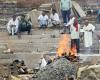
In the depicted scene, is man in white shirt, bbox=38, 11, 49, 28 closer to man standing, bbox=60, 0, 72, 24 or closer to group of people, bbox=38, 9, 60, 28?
group of people, bbox=38, 9, 60, 28

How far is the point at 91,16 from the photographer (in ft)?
103

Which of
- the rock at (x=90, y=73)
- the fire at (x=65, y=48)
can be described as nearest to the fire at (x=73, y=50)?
the fire at (x=65, y=48)

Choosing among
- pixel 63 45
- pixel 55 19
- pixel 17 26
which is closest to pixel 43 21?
pixel 55 19

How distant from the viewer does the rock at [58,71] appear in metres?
20.8

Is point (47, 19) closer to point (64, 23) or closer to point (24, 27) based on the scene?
point (64, 23)

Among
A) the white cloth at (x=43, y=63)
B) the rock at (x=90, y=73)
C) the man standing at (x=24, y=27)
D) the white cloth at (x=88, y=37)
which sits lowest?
the white cloth at (x=43, y=63)

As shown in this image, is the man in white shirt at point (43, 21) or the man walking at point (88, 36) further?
the man in white shirt at point (43, 21)

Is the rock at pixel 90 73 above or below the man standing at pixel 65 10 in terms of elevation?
below

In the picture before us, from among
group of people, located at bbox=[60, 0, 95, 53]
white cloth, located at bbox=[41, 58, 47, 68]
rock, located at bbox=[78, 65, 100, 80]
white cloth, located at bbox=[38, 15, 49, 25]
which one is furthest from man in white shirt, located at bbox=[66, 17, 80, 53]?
rock, located at bbox=[78, 65, 100, 80]

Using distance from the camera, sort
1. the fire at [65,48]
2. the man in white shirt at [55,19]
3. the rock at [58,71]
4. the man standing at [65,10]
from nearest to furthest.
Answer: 1. the rock at [58,71]
2. the fire at [65,48]
3. the man standing at [65,10]
4. the man in white shirt at [55,19]

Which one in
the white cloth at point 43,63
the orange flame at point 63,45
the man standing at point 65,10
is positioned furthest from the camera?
the man standing at point 65,10

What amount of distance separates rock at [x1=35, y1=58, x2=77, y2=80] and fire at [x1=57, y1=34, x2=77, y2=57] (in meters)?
2.40

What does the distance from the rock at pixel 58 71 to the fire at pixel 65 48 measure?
240cm

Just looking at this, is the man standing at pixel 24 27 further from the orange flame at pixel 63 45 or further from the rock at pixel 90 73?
the rock at pixel 90 73
